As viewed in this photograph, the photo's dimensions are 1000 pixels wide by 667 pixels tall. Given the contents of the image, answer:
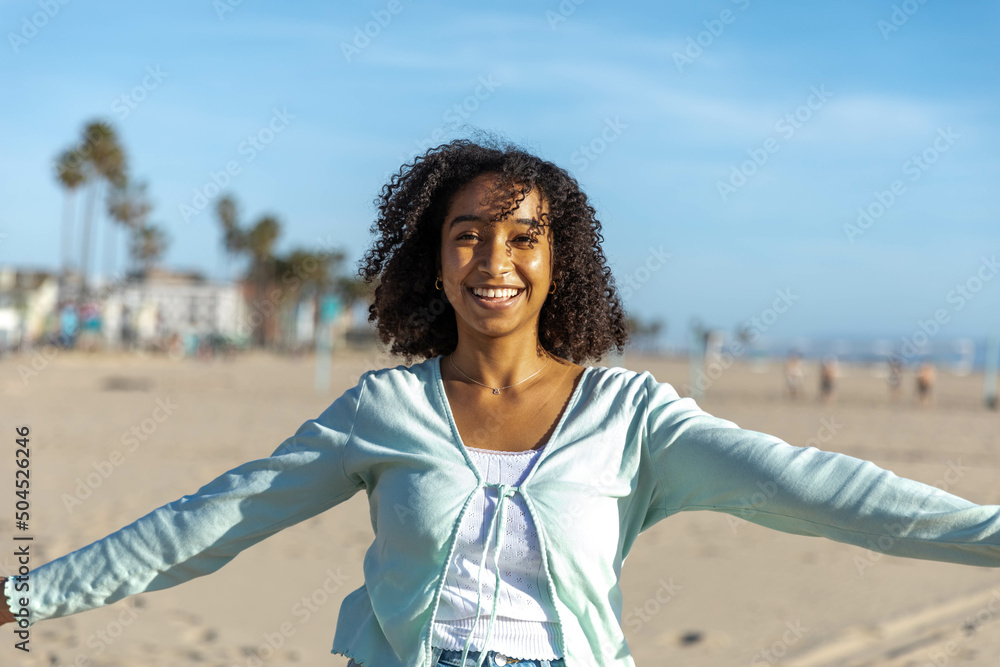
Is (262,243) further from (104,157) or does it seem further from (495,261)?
(495,261)

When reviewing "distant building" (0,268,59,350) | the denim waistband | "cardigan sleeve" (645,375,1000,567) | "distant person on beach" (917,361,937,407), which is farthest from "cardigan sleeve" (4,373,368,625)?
"distant building" (0,268,59,350)

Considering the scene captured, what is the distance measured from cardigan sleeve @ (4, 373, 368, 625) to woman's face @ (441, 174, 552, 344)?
1.18 feet

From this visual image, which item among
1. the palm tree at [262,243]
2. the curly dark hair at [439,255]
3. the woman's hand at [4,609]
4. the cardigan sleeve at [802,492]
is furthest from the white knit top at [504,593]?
the palm tree at [262,243]

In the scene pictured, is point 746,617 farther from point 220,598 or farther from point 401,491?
point 401,491

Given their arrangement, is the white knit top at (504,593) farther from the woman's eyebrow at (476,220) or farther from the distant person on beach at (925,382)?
the distant person on beach at (925,382)

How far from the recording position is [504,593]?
1.82 m

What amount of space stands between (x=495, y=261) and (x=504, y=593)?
0.70m

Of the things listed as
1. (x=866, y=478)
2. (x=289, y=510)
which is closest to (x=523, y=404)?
(x=289, y=510)

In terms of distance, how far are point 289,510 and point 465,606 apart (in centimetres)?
46

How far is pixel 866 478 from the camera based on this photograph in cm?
171

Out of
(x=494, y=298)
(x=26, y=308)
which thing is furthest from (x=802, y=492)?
(x=26, y=308)

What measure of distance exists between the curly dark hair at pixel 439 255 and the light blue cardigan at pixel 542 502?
29cm

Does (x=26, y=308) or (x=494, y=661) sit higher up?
(x=494, y=661)

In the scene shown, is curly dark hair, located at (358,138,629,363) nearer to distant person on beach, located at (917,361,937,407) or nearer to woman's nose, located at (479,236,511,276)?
woman's nose, located at (479,236,511,276)
